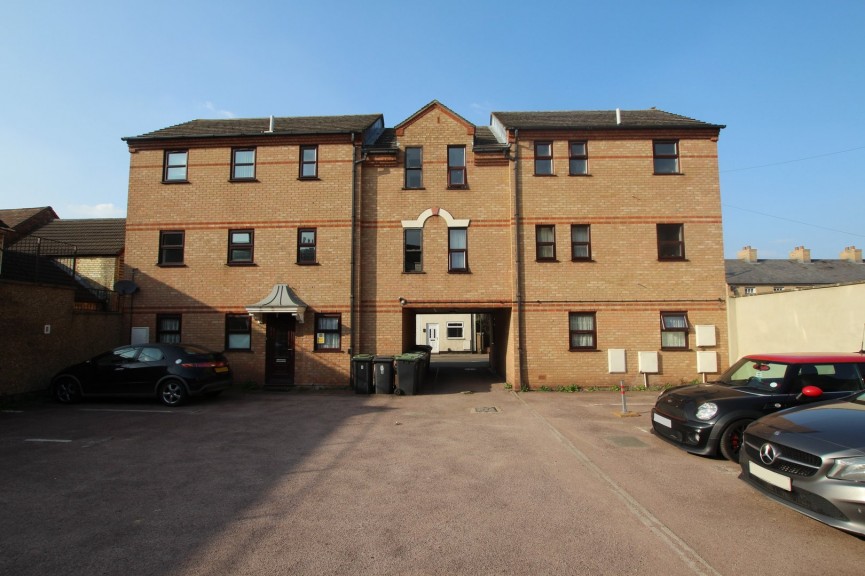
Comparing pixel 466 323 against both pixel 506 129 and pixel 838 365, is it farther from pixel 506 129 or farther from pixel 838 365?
pixel 838 365

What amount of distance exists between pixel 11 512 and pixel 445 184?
486 inches

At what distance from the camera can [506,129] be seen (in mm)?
14508

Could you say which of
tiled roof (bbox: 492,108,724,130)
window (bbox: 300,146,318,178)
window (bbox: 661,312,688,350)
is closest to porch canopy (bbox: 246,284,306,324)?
window (bbox: 300,146,318,178)

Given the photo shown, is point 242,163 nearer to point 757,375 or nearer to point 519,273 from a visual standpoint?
point 519,273

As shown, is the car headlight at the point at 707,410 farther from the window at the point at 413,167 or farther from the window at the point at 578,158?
the window at the point at 413,167

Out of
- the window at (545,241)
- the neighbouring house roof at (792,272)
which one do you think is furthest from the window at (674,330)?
the neighbouring house roof at (792,272)

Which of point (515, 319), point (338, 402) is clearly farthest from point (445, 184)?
point (338, 402)

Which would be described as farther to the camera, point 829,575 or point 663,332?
point 663,332

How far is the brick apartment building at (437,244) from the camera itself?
13750mm

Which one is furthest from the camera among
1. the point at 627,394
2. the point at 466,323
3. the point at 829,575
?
the point at 466,323

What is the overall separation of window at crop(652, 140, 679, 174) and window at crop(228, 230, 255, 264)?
44.3ft

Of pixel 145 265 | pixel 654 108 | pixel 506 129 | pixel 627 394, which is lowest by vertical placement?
pixel 627 394

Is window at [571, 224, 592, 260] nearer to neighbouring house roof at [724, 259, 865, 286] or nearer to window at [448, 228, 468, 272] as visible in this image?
window at [448, 228, 468, 272]

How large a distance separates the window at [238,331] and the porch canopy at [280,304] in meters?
0.49
